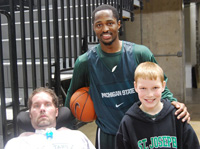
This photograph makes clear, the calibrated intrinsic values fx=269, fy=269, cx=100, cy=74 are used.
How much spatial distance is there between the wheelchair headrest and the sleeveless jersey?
10.8 inches

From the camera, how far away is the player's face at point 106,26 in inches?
91.5

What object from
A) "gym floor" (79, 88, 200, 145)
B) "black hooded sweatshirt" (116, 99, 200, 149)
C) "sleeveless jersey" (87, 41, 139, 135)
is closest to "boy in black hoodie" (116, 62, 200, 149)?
"black hooded sweatshirt" (116, 99, 200, 149)

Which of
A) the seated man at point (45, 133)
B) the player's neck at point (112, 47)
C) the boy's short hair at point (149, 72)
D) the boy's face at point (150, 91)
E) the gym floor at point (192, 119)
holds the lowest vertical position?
the gym floor at point (192, 119)

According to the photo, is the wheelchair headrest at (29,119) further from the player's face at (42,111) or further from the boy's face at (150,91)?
the boy's face at (150,91)

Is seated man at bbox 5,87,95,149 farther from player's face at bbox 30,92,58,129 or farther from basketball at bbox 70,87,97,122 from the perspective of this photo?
basketball at bbox 70,87,97,122

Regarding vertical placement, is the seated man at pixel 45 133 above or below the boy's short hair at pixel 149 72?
below

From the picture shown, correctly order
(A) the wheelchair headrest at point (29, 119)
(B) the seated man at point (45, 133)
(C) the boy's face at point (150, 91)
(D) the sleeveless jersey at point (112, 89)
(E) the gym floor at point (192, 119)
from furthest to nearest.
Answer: (E) the gym floor at point (192, 119), (D) the sleeveless jersey at point (112, 89), (A) the wheelchair headrest at point (29, 119), (B) the seated man at point (45, 133), (C) the boy's face at point (150, 91)

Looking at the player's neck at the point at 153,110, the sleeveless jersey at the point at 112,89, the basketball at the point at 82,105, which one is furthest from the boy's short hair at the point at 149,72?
the basketball at the point at 82,105

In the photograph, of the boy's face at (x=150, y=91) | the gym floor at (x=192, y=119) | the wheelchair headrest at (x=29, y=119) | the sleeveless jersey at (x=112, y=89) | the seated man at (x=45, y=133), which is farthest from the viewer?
the gym floor at (x=192, y=119)

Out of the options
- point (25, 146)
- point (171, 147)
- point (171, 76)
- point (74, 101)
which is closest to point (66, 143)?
point (25, 146)

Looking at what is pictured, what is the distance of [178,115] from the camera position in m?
2.01

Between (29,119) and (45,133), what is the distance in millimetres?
270

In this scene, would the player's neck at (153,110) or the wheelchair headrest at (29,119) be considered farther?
the wheelchair headrest at (29,119)

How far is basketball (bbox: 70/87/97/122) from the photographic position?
7.97 ft
